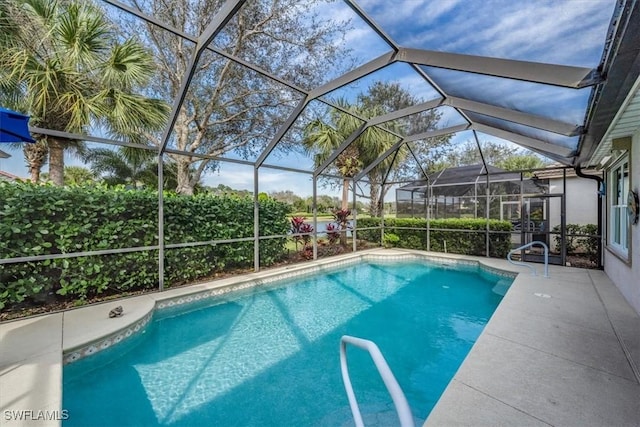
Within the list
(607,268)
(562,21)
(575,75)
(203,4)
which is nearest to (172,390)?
(562,21)

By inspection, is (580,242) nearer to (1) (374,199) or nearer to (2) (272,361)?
(1) (374,199)

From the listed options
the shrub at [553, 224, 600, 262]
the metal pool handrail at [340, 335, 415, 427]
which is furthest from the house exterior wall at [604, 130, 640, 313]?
the metal pool handrail at [340, 335, 415, 427]

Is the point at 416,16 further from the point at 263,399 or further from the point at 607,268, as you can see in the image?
the point at 607,268

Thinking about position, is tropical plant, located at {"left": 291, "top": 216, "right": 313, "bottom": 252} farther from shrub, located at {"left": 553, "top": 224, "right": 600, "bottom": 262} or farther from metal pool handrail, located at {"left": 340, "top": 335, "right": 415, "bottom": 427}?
shrub, located at {"left": 553, "top": 224, "right": 600, "bottom": 262}

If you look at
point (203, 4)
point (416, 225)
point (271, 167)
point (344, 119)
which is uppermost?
point (203, 4)

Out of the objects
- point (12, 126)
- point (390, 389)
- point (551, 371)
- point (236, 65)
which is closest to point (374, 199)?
point (236, 65)

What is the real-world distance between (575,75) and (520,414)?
331cm

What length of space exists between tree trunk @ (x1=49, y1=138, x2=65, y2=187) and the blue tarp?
8.05 feet

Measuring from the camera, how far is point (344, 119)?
33.2 feet

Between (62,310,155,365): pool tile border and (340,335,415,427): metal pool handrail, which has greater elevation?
(340,335,415,427): metal pool handrail

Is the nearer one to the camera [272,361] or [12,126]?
[12,126]

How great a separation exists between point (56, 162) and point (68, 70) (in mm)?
1622

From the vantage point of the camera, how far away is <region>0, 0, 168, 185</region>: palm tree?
429 centimetres

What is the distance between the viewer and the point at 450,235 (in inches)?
434
